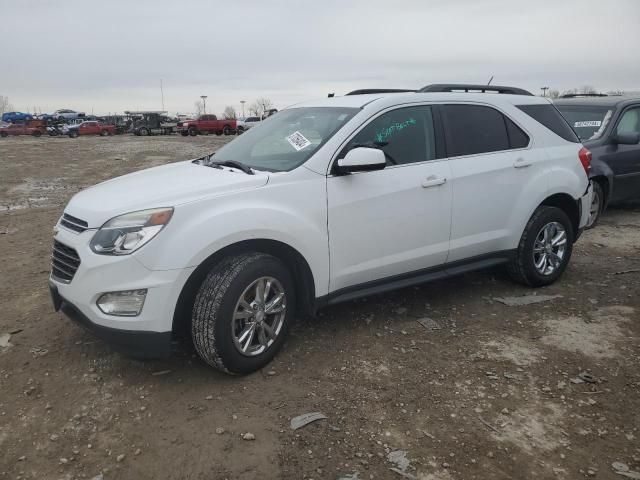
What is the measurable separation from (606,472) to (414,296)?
2.41 metres

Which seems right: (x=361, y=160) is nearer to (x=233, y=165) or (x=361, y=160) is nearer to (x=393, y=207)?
(x=393, y=207)

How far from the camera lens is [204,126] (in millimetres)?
40969

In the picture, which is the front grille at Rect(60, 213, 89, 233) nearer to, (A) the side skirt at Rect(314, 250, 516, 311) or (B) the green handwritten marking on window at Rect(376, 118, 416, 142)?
(A) the side skirt at Rect(314, 250, 516, 311)

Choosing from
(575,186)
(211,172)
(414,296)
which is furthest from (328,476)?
(575,186)

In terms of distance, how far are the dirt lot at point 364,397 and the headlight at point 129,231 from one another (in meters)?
0.92

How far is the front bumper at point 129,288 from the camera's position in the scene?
302cm

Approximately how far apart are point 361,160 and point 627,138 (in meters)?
5.45

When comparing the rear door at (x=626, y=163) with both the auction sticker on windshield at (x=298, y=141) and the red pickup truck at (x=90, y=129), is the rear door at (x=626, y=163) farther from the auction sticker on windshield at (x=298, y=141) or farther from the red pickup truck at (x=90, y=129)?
the red pickup truck at (x=90, y=129)

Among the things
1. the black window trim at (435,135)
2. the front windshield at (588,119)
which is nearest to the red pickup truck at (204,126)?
the front windshield at (588,119)

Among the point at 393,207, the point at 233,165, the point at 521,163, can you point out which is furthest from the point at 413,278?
the point at 233,165

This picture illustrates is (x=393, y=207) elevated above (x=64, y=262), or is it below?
above

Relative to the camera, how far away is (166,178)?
12.2 ft

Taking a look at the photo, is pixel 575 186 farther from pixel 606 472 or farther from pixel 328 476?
pixel 328 476

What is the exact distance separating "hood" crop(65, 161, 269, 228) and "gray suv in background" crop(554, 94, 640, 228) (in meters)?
5.65
